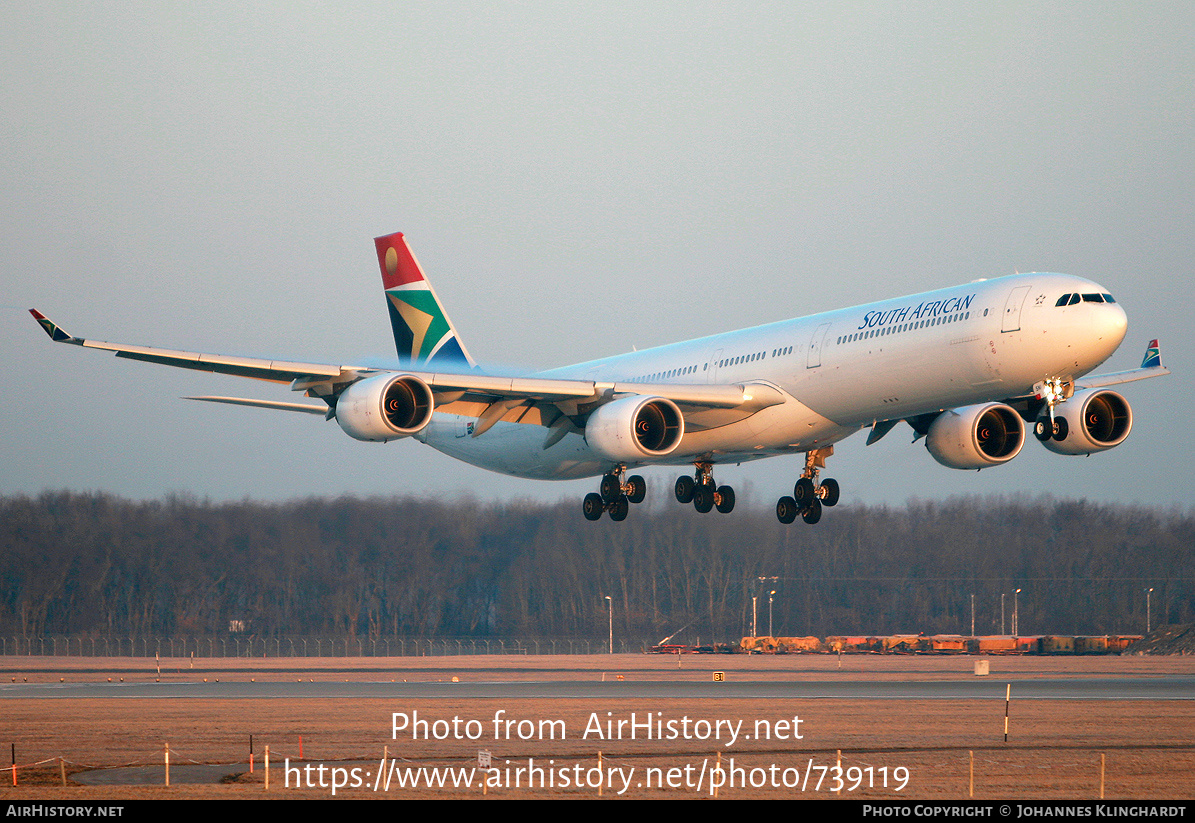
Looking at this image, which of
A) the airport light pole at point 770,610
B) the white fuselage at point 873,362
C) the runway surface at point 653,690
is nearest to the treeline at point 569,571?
the airport light pole at point 770,610

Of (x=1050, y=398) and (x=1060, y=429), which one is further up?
(x=1050, y=398)

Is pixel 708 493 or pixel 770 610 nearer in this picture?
pixel 708 493

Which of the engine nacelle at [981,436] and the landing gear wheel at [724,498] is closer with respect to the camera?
the engine nacelle at [981,436]

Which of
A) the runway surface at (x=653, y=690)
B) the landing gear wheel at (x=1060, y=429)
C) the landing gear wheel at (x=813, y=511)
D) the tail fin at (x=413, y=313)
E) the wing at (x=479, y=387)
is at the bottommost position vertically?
the runway surface at (x=653, y=690)

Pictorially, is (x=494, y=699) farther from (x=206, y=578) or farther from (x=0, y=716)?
(x=206, y=578)

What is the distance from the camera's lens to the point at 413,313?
55719 millimetres

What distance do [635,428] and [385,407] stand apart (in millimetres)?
7361

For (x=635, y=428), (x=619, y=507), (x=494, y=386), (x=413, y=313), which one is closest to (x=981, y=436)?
(x=635, y=428)

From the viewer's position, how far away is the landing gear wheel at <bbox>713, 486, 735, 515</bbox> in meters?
46.2

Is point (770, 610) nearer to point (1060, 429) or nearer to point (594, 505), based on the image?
point (594, 505)

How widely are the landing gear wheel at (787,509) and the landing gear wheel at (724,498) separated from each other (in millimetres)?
1828

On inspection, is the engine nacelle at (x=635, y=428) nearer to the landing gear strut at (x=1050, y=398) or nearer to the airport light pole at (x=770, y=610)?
the landing gear strut at (x=1050, y=398)

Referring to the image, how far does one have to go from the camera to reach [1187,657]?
271 feet

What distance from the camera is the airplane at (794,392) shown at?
116 ft
